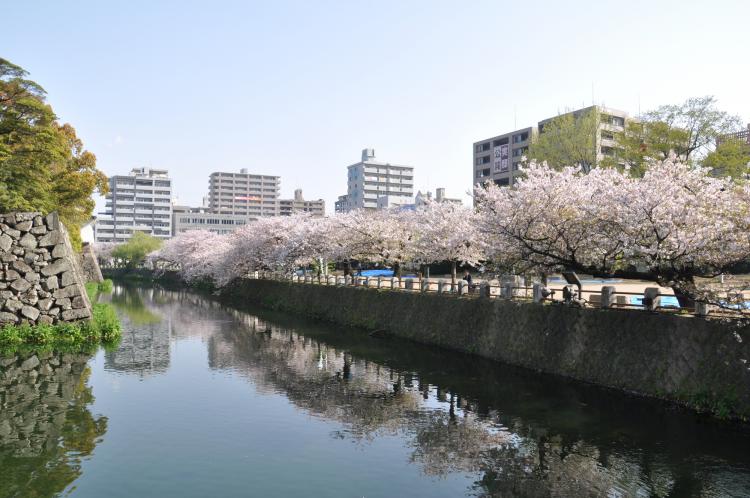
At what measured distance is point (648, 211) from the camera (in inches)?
755

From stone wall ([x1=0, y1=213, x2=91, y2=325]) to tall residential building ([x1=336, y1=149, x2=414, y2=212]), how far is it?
142 meters

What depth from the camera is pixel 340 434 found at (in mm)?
16797

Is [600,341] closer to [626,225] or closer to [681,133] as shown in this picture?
[626,225]

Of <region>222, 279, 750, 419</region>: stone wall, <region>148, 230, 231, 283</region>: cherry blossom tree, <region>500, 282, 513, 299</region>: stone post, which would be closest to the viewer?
<region>222, 279, 750, 419</region>: stone wall

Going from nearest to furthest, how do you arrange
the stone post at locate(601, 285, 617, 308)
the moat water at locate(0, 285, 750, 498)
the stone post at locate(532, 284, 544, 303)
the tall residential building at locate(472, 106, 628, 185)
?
the moat water at locate(0, 285, 750, 498) → the stone post at locate(601, 285, 617, 308) → the stone post at locate(532, 284, 544, 303) → the tall residential building at locate(472, 106, 628, 185)

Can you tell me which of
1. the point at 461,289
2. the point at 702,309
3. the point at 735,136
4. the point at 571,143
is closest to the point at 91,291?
the point at 461,289

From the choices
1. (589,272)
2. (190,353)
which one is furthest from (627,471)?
(190,353)

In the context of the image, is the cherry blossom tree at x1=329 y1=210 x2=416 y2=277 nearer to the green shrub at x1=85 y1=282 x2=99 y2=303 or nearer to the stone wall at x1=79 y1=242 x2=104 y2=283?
the green shrub at x1=85 y1=282 x2=99 y2=303

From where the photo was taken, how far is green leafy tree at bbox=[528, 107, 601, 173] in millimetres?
48656

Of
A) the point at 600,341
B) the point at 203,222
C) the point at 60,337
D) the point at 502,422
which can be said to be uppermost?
the point at 203,222

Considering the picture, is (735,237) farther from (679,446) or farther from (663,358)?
(679,446)

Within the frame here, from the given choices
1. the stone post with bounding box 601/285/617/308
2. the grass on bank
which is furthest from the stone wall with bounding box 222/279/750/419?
the grass on bank

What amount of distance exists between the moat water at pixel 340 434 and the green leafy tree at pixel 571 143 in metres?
27.9

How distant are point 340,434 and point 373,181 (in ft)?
529
